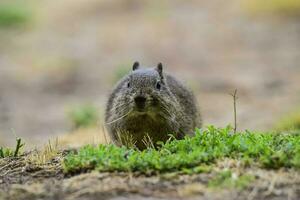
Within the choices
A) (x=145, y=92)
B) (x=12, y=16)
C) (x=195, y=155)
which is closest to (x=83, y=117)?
(x=145, y=92)

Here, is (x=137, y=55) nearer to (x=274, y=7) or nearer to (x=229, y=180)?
(x=274, y=7)

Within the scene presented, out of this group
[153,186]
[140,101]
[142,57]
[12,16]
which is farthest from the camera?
[12,16]

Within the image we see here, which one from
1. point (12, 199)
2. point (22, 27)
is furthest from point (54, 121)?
point (12, 199)

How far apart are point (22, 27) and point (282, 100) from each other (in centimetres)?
905

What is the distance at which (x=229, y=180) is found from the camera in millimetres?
5266

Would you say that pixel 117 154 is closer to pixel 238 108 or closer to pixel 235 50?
pixel 238 108

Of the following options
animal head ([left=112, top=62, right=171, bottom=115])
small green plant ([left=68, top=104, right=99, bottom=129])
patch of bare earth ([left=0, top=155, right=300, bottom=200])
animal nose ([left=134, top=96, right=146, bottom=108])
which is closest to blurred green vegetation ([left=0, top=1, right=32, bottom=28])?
small green plant ([left=68, top=104, right=99, bottom=129])

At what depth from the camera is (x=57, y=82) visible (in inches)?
674

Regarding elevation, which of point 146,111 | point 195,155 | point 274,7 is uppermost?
point 274,7

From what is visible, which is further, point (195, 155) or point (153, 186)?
point (195, 155)

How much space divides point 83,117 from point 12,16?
9.35m

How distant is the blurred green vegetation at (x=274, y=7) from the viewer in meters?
20.7

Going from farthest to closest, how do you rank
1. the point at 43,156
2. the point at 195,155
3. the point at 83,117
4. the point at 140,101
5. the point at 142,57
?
the point at 142,57 < the point at 83,117 < the point at 140,101 < the point at 43,156 < the point at 195,155

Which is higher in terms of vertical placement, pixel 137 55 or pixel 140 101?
pixel 137 55
